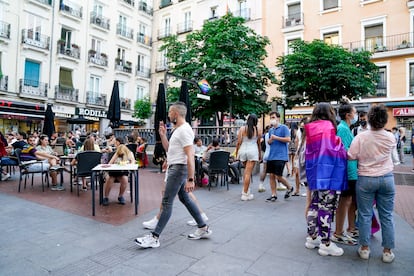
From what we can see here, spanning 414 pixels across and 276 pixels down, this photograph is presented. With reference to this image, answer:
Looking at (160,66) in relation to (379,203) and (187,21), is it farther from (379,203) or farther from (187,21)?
(379,203)

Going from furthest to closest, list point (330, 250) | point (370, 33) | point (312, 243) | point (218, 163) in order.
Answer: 1. point (370, 33)
2. point (218, 163)
3. point (312, 243)
4. point (330, 250)

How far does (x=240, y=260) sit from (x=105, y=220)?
2.56m

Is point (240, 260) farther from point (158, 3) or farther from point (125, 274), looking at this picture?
point (158, 3)

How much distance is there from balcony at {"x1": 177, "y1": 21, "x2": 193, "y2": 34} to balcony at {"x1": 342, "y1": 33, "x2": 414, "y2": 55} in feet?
51.9

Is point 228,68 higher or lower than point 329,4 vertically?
lower

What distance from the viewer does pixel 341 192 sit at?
Result: 372cm

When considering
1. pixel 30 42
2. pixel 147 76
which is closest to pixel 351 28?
pixel 147 76

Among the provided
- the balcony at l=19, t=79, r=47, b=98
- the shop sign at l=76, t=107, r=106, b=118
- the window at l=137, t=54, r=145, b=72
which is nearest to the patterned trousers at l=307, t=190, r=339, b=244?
the balcony at l=19, t=79, r=47, b=98

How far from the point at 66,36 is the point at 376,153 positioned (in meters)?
29.1

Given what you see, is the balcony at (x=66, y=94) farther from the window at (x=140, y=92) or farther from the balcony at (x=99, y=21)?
the window at (x=140, y=92)

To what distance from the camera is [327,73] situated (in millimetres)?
15570

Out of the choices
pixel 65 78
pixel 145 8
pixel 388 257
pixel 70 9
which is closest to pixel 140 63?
pixel 145 8

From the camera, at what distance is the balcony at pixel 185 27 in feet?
101

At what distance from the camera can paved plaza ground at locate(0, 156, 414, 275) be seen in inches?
121
